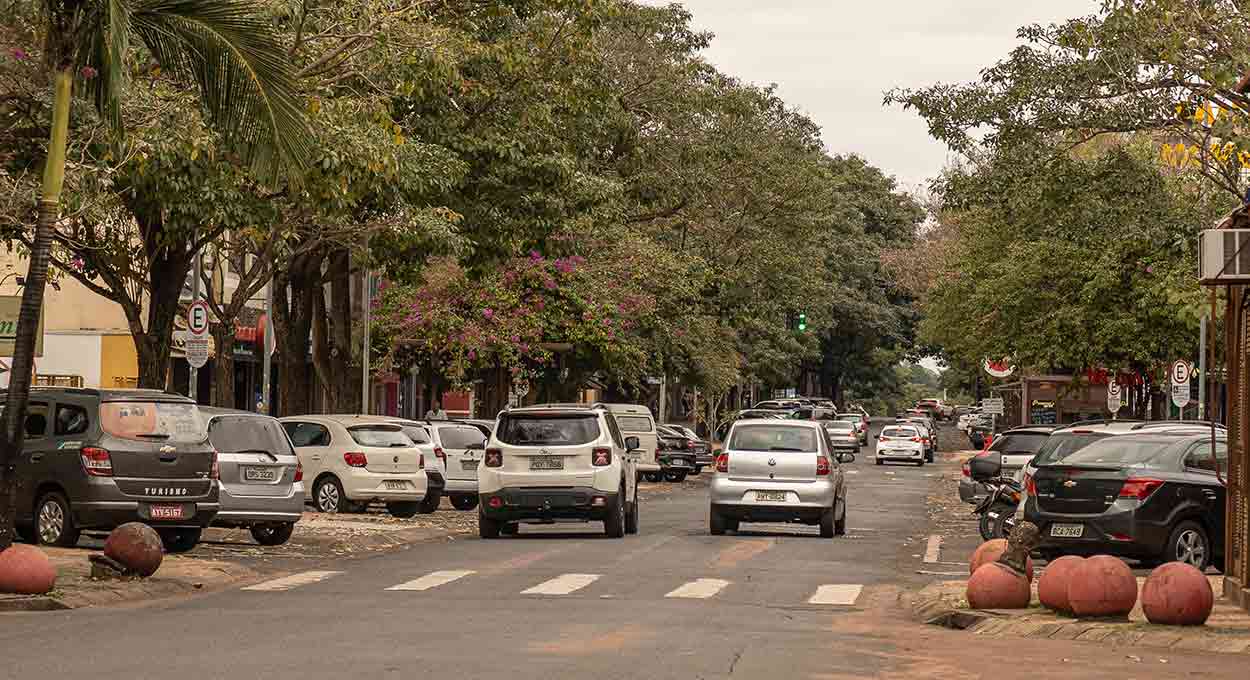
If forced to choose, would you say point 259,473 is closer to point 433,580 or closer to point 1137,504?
point 433,580

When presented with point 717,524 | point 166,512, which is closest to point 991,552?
point 166,512

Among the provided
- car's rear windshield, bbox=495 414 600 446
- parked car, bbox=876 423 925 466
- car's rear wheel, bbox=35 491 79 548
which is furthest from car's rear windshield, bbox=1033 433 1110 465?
parked car, bbox=876 423 925 466

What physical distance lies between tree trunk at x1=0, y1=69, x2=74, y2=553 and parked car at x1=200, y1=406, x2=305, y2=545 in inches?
275

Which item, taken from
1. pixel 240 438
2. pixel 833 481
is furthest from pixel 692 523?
pixel 240 438

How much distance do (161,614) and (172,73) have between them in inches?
200

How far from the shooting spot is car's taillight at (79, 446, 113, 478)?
2091 centimetres

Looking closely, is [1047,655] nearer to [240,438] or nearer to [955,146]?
[240,438]

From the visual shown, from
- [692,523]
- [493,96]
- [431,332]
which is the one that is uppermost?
[493,96]

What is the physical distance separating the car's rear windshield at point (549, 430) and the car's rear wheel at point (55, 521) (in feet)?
21.7

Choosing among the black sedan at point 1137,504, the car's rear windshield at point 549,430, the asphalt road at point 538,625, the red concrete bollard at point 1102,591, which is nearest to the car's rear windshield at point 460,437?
the car's rear windshield at point 549,430

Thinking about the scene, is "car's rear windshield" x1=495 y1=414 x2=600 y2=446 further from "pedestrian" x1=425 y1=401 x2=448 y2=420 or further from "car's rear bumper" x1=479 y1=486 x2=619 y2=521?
"pedestrian" x1=425 y1=401 x2=448 y2=420

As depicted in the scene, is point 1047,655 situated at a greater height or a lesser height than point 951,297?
lesser

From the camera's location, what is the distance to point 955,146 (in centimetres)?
3027

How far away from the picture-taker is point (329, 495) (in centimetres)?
3111
